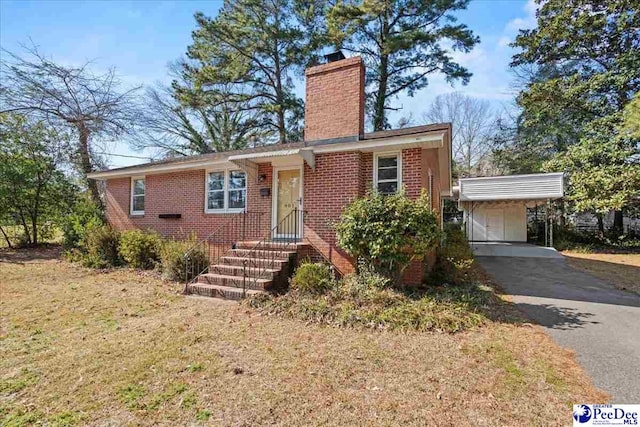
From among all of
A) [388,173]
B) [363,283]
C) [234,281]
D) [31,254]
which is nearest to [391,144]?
[388,173]

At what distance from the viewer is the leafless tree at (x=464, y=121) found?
31.3m

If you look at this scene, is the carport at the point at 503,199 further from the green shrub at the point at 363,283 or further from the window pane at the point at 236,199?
the window pane at the point at 236,199

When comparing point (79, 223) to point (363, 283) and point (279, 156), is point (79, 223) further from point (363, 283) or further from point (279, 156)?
point (363, 283)

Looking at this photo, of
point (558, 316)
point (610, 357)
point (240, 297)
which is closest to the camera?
point (610, 357)

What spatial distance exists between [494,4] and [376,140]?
7.68 metres

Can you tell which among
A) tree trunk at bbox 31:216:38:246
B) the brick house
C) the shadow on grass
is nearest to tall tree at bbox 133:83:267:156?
tree trunk at bbox 31:216:38:246

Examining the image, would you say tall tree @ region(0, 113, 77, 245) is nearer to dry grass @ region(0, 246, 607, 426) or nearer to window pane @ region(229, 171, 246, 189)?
window pane @ region(229, 171, 246, 189)

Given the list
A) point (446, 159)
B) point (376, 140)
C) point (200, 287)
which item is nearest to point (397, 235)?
point (376, 140)

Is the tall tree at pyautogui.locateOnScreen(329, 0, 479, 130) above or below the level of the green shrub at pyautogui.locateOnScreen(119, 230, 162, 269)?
above

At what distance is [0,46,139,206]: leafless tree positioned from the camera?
1333 centimetres

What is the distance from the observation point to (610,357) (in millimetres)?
4121

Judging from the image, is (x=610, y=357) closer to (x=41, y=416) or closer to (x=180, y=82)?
(x=41, y=416)

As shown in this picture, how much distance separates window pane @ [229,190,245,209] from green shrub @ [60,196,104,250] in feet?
19.3

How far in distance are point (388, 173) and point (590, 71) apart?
63.8ft
